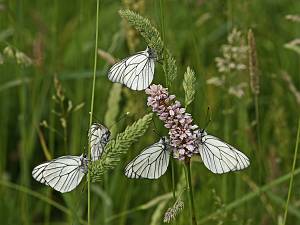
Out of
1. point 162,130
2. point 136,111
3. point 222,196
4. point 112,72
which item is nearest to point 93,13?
point 162,130

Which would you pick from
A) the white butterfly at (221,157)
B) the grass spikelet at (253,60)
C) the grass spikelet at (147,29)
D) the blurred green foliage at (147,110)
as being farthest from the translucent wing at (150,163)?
the grass spikelet at (253,60)

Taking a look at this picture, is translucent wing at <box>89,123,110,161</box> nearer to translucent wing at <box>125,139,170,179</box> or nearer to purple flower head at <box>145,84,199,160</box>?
translucent wing at <box>125,139,170,179</box>

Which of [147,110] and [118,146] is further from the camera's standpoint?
[147,110]

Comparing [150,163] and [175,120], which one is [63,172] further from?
[175,120]

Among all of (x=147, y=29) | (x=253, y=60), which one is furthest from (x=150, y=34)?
(x=253, y=60)

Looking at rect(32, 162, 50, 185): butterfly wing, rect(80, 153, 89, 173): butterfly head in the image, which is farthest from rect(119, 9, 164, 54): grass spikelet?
rect(32, 162, 50, 185): butterfly wing

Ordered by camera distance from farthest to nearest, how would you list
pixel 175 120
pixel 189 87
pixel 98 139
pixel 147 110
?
1. pixel 147 110
2. pixel 98 139
3. pixel 189 87
4. pixel 175 120
